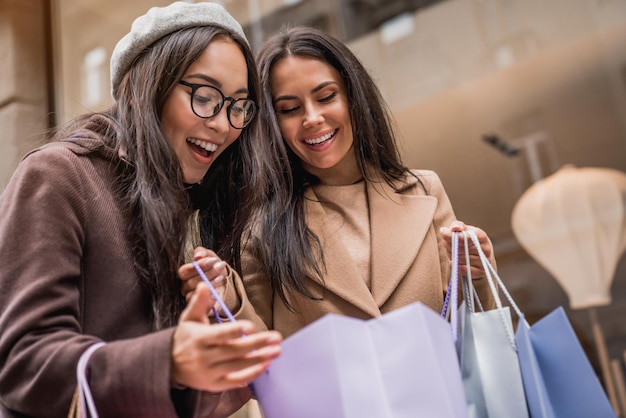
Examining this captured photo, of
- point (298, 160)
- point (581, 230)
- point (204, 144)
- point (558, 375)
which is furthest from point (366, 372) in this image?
point (581, 230)

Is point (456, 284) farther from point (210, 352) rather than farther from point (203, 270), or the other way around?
point (210, 352)

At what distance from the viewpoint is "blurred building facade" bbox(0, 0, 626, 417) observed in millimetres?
4789

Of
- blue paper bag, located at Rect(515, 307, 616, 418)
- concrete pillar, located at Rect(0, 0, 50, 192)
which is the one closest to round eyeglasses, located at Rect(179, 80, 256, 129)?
blue paper bag, located at Rect(515, 307, 616, 418)

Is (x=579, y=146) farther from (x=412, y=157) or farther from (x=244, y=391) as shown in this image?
(x=244, y=391)

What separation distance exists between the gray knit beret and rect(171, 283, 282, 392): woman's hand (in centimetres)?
65

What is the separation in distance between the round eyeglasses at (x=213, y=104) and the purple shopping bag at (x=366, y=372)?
54cm

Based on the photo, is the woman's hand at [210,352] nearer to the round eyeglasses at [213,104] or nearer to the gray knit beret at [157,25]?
the round eyeglasses at [213,104]

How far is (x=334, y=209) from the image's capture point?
197 cm

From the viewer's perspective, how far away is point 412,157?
5.79 m

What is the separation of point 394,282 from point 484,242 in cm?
27

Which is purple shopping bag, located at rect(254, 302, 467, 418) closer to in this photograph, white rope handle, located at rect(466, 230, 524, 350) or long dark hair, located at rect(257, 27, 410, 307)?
white rope handle, located at rect(466, 230, 524, 350)

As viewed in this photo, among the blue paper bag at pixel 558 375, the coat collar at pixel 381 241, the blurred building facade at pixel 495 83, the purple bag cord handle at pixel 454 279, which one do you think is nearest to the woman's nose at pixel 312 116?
the coat collar at pixel 381 241

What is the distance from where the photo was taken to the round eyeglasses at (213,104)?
1410 millimetres

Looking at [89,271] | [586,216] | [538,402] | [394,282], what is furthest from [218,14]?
[586,216]
